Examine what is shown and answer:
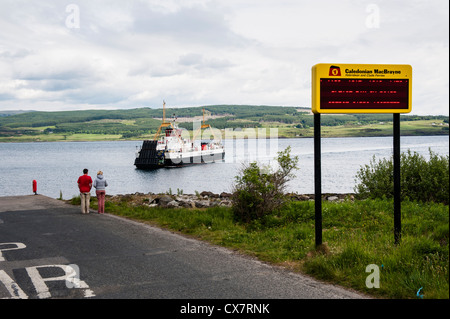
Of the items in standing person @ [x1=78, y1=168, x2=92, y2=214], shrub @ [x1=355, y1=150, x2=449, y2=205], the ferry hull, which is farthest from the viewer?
the ferry hull

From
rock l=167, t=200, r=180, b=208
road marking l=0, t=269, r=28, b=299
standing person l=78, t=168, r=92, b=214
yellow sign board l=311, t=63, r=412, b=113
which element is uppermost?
yellow sign board l=311, t=63, r=412, b=113

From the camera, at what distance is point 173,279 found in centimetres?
672

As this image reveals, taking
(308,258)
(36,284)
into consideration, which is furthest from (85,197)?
(308,258)

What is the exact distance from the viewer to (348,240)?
27.3 ft

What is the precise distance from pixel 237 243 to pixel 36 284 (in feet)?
13.8

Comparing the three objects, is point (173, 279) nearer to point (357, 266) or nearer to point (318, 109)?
point (357, 266)

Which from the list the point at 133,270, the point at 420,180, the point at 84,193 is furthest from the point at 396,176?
the point at 84,193

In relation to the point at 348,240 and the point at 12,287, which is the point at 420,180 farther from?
the point at 12,287

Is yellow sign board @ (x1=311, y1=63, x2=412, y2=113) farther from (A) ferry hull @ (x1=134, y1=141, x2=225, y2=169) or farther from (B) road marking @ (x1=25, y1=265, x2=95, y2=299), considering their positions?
(A) ferry hull @ (x1=134, y1=141, x2=225, y2=169)

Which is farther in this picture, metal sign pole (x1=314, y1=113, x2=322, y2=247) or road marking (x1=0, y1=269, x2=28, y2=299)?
metal sign pole (x1=314, y1=113, x2=322, y2=247)

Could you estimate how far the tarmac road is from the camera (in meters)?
6.06

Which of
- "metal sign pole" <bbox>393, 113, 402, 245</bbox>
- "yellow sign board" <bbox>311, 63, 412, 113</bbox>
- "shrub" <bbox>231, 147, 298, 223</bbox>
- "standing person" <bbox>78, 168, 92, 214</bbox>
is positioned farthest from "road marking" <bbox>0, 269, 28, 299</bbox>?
"standing person" <bbox>78, 168, 92, 214</bbox>

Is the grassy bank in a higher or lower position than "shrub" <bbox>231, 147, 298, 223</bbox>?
lower

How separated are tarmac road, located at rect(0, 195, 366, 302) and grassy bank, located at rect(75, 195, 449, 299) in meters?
0.44
